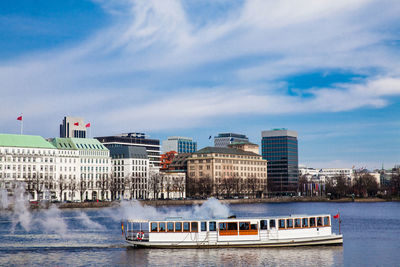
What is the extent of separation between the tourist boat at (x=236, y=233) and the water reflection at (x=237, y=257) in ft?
2.71

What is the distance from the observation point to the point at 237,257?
64125 mm

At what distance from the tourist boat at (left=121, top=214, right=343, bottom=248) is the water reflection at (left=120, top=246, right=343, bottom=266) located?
2.71 feet

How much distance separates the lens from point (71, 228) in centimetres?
9788

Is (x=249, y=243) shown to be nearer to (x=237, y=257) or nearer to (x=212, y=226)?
(x=212, y=226)

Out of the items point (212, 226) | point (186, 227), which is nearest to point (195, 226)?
point (186, 227)

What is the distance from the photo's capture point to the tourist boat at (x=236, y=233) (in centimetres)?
6944

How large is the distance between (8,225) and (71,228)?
1827 cm

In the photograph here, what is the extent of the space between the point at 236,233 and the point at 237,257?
587 centimetres

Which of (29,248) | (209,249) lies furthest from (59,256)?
(209,249)

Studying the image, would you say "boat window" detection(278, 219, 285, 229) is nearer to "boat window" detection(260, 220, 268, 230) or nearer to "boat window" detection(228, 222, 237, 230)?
"boat window" detection(260, 220, 268, 230)

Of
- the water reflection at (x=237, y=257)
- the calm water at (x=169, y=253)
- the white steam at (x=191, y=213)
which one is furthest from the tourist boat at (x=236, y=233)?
the white steam at (x=191, y=213)

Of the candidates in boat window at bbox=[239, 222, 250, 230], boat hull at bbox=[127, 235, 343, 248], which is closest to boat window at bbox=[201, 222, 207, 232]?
boat hull at bbox=[127, 235, 343, 248]

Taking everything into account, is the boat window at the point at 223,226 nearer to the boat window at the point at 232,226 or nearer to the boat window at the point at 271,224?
the boat window at the point at 232,226

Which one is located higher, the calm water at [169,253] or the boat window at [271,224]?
the boat window at [271,224]
